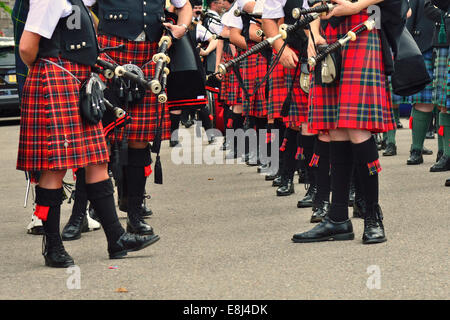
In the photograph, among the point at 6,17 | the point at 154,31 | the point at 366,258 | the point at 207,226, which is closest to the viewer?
the point at 366,258

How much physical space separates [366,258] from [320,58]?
1.10 metres

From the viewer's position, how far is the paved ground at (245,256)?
381 cm

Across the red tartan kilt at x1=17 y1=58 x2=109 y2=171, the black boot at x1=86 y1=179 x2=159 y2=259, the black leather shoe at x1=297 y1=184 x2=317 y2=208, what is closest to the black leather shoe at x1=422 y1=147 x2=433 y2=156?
the black leather shoe at x1=297 y1=184 x2=317 y2=208

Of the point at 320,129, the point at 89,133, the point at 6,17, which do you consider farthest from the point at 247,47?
the point at 6,17

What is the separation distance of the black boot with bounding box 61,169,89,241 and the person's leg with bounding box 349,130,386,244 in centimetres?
171

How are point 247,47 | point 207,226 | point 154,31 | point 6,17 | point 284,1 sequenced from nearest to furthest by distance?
point 154,31 → point 207,226 → point 284,1 → point 247,47 → point 6,17

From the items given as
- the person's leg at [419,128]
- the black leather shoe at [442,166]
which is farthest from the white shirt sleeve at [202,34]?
the black leather shoe at [442,166]

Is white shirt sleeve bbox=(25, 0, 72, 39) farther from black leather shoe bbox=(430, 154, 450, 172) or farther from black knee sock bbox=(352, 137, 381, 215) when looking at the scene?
black leather shoe bbox=(430, 154, 450, 172)

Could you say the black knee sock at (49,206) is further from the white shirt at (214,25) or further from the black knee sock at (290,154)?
the white shirt at (214,25)

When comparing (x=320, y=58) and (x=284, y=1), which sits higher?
(x=284, y=1)

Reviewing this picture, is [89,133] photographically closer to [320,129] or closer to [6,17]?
[320,129]

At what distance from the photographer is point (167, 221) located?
230 inches

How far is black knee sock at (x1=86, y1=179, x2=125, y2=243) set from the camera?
4430 millimetres

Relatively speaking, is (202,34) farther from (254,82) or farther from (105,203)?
(105,203)
